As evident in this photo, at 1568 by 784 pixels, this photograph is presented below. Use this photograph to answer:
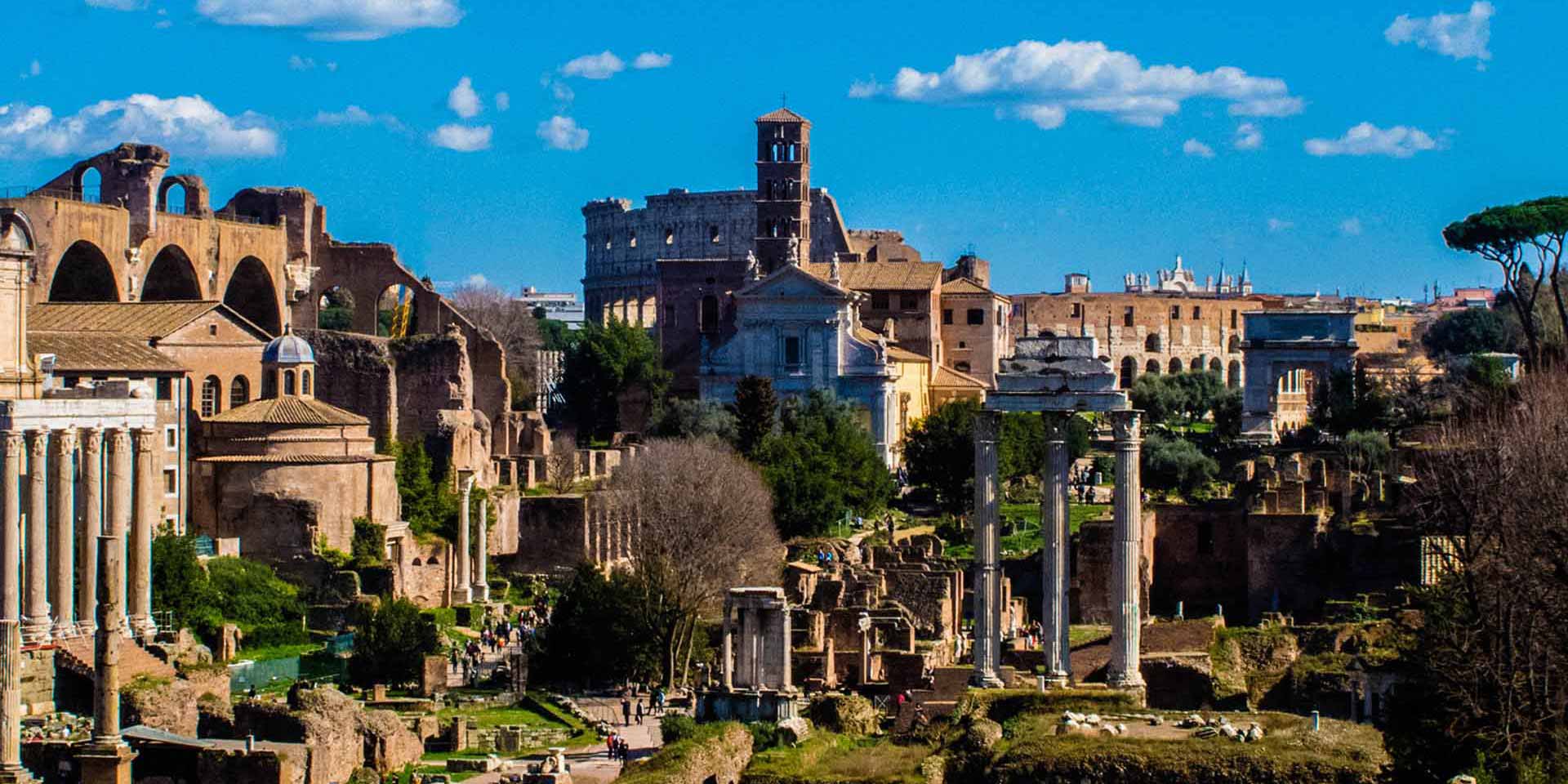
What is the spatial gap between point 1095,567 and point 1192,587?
13.5 ft

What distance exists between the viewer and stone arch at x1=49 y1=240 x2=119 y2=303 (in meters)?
54.0

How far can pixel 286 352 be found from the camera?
163 feet

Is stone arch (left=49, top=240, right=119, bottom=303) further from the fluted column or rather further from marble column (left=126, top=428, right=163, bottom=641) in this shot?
the fluted column

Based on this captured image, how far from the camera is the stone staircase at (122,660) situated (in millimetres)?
35062

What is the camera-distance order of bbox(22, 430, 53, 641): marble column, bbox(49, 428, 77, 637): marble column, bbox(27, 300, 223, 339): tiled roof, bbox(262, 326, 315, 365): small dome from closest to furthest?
bbox(22, 430, 53, 641): marble column → bbox(49, 428, 77, 637): marble column → bbox(27, 300, 223, 339): tiled roof → bbox(262, 326, 315, 365): small dome

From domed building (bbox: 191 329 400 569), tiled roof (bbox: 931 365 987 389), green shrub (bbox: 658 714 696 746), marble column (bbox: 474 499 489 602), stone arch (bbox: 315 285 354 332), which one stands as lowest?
green shrub (bbox: 658 714 696 746)

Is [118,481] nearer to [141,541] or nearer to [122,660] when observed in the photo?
[141,541]

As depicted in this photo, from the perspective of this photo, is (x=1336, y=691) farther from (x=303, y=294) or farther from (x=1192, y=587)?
(x=303, y=294)

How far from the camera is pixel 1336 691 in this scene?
36.0 metres

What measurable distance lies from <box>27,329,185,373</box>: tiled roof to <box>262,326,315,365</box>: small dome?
282cm

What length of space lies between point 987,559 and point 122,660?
35.3 feet

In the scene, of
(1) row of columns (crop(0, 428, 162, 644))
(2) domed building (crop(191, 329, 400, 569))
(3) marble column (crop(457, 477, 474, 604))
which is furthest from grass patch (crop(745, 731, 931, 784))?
(3) marble column (crop(457, 477, 474, 604))

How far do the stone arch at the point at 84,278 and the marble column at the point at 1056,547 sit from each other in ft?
86.0

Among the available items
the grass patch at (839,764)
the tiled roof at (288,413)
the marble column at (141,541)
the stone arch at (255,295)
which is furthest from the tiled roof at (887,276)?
the grass patch at (839,764)
